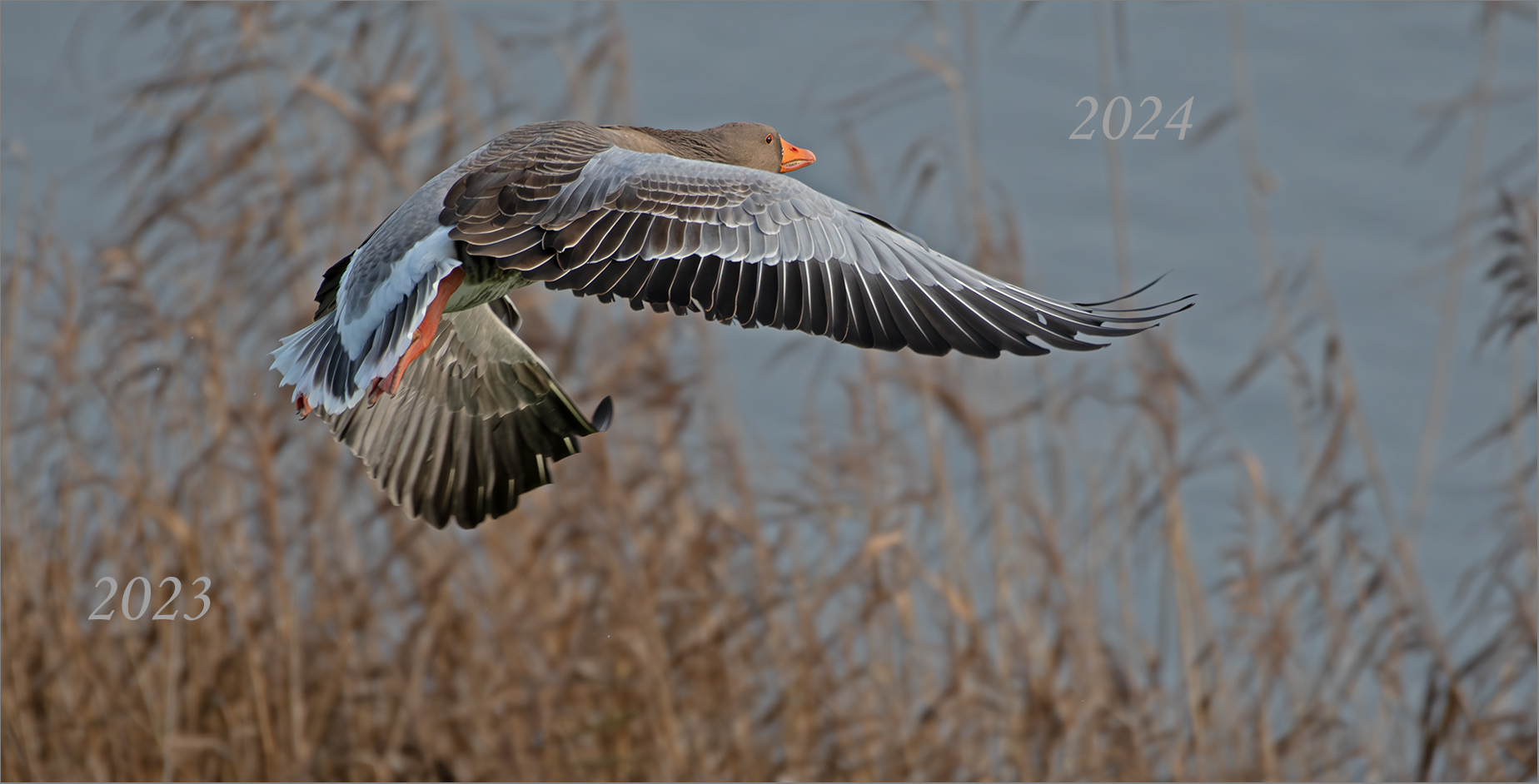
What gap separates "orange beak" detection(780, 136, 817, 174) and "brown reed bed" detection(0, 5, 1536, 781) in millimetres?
648

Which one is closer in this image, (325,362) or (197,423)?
(325,362)

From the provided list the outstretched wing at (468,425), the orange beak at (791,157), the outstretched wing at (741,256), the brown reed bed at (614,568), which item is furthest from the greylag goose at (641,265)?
the brown reed bed at (614,568)

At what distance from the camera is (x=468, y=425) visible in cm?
359

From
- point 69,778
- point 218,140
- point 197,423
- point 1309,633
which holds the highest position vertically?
point 218,140

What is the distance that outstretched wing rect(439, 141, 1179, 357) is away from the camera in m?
2.68

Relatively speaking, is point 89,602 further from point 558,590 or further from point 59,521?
point 558,590

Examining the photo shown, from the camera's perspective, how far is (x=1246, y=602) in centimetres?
443

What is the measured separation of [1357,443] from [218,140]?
3484 millimetres

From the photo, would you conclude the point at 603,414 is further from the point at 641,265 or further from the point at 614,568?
the point at 614,568

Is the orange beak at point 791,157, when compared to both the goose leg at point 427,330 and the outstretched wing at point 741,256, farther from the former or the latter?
the goose leg at point 427,330

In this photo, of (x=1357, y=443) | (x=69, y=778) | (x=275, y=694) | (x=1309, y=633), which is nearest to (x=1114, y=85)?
(x=1357, y=443)

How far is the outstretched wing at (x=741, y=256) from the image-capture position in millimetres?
2682

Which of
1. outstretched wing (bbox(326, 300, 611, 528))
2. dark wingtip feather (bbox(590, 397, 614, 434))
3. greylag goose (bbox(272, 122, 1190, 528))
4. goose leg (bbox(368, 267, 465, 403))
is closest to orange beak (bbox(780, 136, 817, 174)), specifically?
greylag goose (bbox(272, 122, 1190, 528))

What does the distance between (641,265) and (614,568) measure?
69.6 inches
